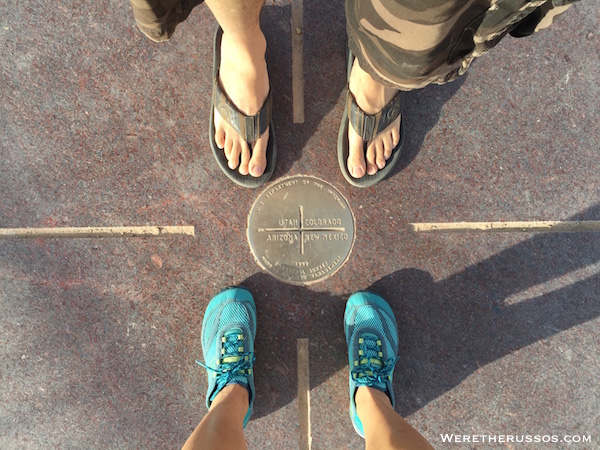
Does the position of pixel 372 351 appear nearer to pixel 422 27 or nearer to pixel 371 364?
pixel 371 364

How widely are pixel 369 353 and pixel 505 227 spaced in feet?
3.13

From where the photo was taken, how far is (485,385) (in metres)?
1.90

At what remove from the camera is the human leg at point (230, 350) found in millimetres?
1723

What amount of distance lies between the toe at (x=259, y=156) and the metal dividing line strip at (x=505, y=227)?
0.82 m

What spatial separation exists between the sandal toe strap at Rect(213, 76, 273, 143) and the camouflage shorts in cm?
60

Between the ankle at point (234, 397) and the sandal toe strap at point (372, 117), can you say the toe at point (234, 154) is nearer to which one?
the sandal toe strap at point (372, 117)

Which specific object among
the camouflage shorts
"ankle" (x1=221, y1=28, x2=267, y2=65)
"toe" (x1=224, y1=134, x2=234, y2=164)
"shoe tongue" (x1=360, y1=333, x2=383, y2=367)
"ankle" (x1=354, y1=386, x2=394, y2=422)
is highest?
the camouflage shorts

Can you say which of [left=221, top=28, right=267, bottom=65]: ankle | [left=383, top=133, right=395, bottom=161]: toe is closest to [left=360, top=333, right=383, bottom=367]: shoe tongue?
[left=383, top=133, right=395, bottom=161]: toe

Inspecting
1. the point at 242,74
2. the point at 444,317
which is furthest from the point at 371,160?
the point at 444,317

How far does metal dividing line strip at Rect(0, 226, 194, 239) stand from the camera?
6.15ft

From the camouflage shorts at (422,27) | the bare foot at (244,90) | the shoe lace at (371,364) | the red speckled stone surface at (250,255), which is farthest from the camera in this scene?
the red speckled stone surface at (250,255)

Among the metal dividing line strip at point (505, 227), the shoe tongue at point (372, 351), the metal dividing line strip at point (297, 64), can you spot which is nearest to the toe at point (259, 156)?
the metal dividing line strip at point (297, 64)

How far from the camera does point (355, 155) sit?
184cm

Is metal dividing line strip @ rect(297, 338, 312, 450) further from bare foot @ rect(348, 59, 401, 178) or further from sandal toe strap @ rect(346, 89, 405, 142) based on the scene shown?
sandal toe strap @ rect(346, 89, 405, 142)
